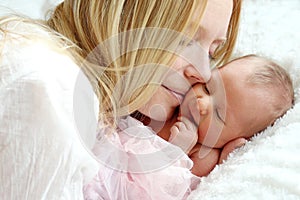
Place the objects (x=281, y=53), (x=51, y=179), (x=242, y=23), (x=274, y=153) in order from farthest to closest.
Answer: (x=242, y=23), (x=281, y=53), (x=274, y=153), (x=51, y=179)

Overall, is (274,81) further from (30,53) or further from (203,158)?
(30,53)

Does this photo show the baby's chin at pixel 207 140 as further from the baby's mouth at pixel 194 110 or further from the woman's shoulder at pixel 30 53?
the woman's shoulder at pixel 30 53

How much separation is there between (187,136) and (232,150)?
0.09m

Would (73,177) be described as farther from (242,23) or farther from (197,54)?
(242,23)

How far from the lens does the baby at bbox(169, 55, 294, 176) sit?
106 centimetres

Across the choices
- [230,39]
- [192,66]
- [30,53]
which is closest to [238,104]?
[192,66]

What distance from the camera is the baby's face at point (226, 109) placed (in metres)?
1.06

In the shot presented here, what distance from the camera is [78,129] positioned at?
2.54ft

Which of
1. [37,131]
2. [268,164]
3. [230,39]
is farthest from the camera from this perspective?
[230,39]

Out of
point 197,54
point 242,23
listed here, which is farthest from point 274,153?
point 242,23

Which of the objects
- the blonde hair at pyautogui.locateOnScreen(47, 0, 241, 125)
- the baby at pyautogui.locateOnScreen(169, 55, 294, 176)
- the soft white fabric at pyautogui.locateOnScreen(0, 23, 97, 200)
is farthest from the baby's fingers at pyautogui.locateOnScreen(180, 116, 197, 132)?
the soft white fabric at pyautogui.locateOnScreen(0, 23, 97, 200)

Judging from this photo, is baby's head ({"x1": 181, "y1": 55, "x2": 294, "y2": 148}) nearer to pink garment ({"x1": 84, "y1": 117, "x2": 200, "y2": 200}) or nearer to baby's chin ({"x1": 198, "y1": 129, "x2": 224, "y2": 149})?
baby's chin ({"x1": 198, "y1": 129, "x2": 224, "y2": 149})

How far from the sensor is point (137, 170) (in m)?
0.92

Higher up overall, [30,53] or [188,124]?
[30,53]
